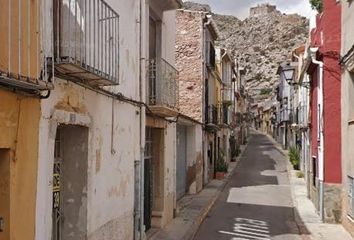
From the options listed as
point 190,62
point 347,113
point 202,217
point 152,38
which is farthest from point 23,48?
point 190,62

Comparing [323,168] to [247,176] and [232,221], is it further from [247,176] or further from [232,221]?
[247,176]

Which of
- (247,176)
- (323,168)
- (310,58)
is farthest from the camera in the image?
(247,176)

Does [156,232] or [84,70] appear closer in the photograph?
[84,70]

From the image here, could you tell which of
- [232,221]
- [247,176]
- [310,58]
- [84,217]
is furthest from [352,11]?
[247,176]

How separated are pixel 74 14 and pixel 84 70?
0.85m

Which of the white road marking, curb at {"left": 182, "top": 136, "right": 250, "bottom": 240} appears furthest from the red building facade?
curb at {"left": 182, "top": 136, "right": 250, "bottom": 240}

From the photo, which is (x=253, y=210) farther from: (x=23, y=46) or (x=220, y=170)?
(x=23, y=46)

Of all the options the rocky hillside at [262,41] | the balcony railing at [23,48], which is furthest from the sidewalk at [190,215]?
the rocky hillside at [262,41]

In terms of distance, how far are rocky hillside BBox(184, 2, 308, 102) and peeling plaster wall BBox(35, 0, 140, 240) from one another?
7703 cm

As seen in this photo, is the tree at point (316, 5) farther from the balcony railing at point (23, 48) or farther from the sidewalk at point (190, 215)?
the balcony railing at point (23, 48)

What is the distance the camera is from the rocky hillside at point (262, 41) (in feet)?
303

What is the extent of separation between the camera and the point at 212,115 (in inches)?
1093

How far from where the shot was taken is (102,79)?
24.0ft

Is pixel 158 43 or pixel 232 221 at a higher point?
pixel 158 43
